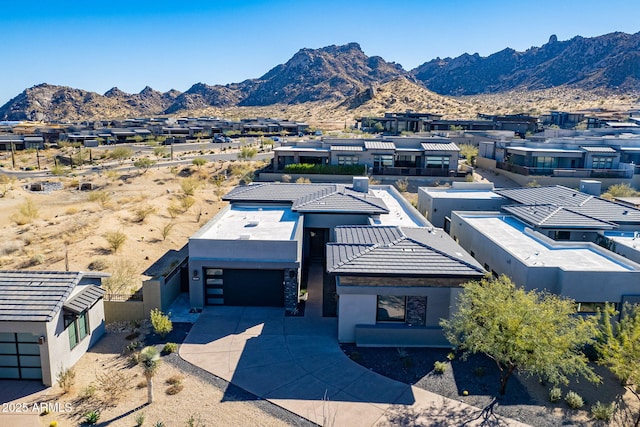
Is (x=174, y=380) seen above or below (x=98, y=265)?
below

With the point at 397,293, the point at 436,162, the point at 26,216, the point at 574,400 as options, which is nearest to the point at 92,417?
the point at 397,293

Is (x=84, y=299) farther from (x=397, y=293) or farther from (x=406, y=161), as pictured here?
(x=406, y=161)

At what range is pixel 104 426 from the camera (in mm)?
14008

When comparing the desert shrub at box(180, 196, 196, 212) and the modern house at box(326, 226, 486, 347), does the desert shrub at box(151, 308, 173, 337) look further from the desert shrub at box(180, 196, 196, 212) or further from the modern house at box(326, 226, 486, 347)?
the desert shrub at box(180, 196, 196, 212)

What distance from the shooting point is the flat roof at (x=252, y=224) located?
943 inches

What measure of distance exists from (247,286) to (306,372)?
22.8 ft

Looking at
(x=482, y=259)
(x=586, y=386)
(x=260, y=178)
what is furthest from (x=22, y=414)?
(x=260, y=178)

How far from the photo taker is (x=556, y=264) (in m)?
20.2

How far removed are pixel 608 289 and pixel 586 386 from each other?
4.31 metres

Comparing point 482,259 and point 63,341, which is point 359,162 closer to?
point 482,259

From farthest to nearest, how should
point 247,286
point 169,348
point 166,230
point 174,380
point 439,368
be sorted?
point 166,230 → point 247,286 → point 169,348 → point 439,368 → point 174,380

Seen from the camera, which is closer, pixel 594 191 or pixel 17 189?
pixel 594 191

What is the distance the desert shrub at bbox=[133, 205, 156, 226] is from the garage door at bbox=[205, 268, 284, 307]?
16.7 meters

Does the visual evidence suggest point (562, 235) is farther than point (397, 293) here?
Yes
